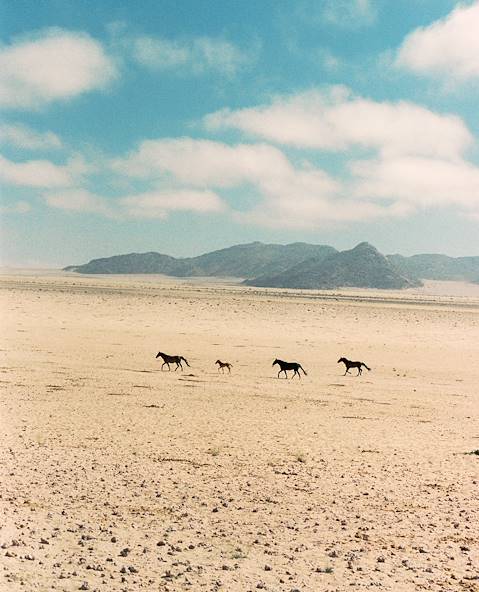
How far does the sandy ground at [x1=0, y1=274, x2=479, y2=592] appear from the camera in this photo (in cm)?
775

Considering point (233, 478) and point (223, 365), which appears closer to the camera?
point (233, 478)

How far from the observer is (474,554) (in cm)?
834

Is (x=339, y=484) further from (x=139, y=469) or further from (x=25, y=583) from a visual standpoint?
(x=25, y=583)

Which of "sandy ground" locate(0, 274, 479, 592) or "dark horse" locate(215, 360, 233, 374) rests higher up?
"dark horse" locate(215, 360, 233, 374)

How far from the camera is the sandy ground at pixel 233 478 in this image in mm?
7750

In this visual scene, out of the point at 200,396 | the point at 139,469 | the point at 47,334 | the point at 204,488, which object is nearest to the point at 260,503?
the point at 204,488

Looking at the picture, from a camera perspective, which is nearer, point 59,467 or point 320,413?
point 59,467

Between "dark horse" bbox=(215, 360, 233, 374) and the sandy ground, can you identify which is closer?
the sandy ground

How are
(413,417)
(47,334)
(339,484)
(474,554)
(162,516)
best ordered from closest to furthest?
1. (474,554)
2. (162,516)
3. (339,484)
4. (413,417)
5. (47,334)

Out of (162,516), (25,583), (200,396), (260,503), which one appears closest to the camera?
(25,583)

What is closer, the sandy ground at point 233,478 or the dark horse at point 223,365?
the sandy ground at point 233,478

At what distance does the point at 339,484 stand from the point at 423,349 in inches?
1029

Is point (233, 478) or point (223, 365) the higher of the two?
point (223, 365)

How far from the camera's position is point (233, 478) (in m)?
11.3
